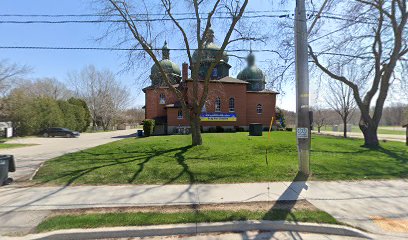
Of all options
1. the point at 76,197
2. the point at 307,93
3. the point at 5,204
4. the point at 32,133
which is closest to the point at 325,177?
the point at 307,93

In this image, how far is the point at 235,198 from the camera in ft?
20.4

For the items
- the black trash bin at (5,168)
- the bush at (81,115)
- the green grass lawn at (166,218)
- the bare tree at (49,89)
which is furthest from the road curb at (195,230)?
the bare tree at (49,89)

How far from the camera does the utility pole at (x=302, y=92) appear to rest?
817 centimetres

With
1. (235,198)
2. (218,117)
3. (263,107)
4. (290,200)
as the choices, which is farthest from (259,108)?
(235,198)

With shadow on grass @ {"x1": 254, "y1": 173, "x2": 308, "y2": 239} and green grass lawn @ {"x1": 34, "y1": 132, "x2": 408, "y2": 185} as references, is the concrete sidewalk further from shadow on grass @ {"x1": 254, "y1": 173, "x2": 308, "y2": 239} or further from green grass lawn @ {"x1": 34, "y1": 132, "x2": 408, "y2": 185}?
green grass lawn @ {"x1": 34, "y1": 132, "x2": 408, "y2": 185}

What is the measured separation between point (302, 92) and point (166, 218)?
6122 mm

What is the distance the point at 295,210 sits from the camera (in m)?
5.44

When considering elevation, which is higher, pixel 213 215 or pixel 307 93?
pixel 307 93

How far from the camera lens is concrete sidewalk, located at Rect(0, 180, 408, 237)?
197 inches

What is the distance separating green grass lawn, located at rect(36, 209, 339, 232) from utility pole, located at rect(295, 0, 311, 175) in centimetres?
316

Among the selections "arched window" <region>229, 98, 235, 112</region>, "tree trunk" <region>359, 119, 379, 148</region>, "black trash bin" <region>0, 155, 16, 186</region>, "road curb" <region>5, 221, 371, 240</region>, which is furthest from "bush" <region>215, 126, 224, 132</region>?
"road curb" <region>5, 221, 371, 240</region>

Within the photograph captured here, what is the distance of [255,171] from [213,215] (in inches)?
165

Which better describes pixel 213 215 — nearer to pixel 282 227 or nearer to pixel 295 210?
pixel 282 227

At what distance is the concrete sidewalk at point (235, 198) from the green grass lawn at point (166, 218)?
0.43 meters
